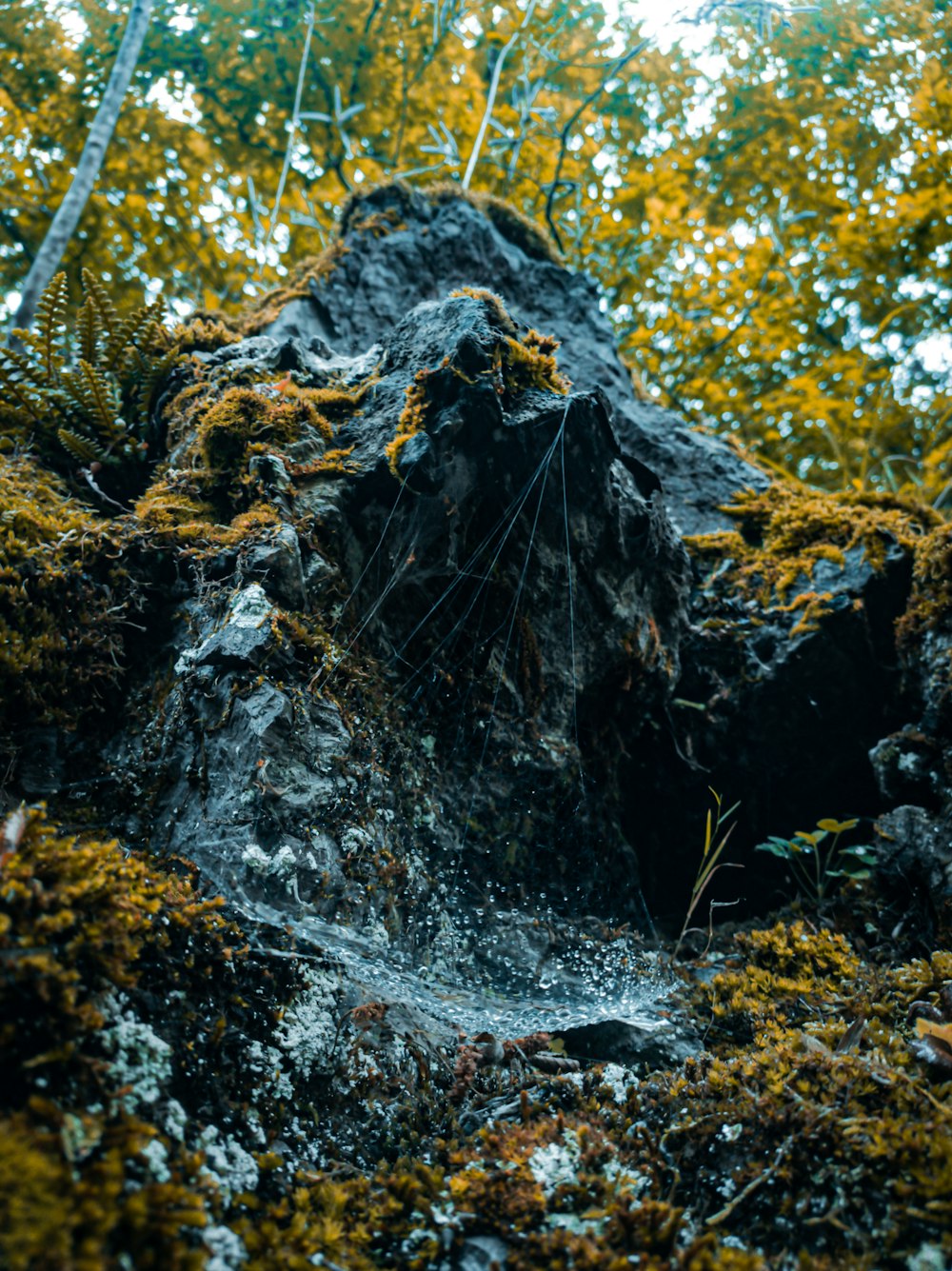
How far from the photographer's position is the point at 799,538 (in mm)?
4059

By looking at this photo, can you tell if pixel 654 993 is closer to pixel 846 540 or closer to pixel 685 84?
pixel 846 540

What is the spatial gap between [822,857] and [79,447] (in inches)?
154

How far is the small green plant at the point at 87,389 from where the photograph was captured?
128 inches

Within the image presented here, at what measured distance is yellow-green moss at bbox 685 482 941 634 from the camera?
3.70m

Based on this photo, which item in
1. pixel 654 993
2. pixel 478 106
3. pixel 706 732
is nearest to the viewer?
pixel 654 993

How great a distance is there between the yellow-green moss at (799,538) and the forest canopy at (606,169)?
10.6ft

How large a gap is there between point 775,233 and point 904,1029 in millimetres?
8582

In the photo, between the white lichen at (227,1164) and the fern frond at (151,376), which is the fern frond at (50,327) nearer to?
the fern frond at (151,376)

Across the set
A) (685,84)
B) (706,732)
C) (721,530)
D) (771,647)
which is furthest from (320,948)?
(685,84)

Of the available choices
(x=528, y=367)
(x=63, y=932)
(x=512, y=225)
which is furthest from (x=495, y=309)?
(x=512, y=225)

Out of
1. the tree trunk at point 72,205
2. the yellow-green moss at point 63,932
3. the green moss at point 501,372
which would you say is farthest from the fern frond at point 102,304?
the yellow-green moss at point 63,932

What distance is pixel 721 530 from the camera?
432 centimetres

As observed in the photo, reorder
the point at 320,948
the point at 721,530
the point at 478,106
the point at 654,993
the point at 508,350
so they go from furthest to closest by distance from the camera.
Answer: the point at 478,106, the point at 721,530, the point at 508,350, the point at 654,993, the point at 320,948

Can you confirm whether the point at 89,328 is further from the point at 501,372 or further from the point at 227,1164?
the point at 227,1164
